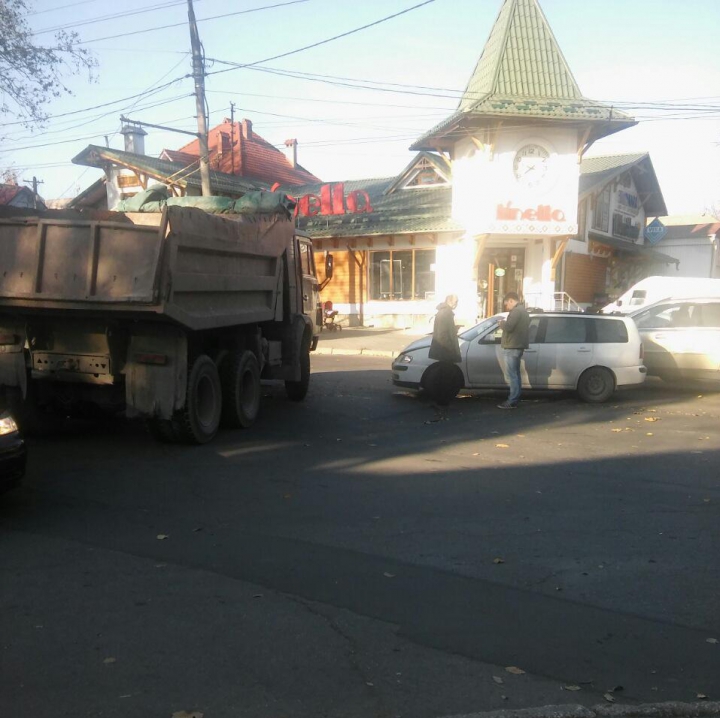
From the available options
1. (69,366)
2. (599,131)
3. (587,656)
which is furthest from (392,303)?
(587,656)

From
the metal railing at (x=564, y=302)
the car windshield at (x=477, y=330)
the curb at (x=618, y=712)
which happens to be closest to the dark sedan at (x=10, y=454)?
the curb at (x=618, y=712)

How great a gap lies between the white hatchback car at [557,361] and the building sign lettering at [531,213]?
12736 millimetres

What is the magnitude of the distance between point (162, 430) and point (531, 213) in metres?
19.0

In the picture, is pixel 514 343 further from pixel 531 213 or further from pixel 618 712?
pixel 531 213

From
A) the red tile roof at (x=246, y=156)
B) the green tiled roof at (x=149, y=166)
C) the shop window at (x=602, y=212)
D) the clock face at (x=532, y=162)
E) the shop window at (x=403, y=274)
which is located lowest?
the shop window at (x=403, y=274)

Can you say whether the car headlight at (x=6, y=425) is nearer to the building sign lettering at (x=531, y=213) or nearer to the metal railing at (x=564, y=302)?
the building sign lettering at (x=531, y=213)

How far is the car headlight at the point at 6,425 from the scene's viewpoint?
5.98 meters

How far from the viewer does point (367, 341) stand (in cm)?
2416

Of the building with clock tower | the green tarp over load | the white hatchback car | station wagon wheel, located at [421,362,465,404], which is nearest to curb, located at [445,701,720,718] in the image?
the green tarp over load

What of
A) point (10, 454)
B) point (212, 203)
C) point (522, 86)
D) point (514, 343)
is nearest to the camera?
point (10, 454)

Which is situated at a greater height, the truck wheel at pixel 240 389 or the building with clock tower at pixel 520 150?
the building with clock tower at pixel 520 150

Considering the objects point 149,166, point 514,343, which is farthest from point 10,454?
point 149,166

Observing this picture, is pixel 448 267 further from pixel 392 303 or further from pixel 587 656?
pixel 587 656

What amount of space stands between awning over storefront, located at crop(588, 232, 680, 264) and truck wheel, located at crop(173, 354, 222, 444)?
2332cm
